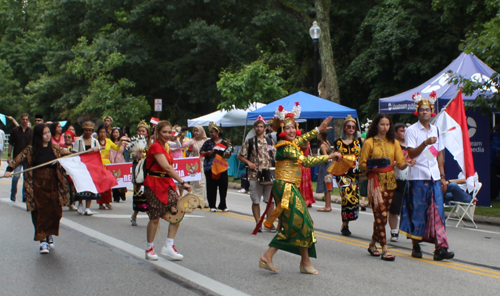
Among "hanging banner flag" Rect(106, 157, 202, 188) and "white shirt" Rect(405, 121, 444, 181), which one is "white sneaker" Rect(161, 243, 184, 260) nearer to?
"white shirt" Rect(405, 121, 444, 181)

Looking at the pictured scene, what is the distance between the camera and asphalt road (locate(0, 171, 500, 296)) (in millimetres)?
5832

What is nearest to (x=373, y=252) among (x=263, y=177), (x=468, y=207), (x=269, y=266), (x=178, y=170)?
(x=269, y=266)

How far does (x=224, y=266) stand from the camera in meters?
6.83

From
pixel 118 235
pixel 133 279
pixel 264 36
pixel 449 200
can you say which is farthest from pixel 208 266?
pixel 264 36

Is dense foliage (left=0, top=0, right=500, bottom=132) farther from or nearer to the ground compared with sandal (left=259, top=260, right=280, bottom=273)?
farther from the ground

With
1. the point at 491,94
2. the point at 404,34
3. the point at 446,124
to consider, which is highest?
the point at 404,34

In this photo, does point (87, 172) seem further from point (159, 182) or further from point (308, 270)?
point (308, 270)

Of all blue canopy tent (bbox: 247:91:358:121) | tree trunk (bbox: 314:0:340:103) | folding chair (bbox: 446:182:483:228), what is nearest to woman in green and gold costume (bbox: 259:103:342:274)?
folding chair (bbox: 446:182:483:228)

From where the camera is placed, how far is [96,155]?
8.91 metres

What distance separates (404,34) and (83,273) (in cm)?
2006

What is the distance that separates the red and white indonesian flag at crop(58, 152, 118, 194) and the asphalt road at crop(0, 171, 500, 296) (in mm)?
824

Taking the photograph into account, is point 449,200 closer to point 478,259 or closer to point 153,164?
point 478,259

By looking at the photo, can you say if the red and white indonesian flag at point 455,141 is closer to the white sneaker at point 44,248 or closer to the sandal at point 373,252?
the sandal at point 373,252

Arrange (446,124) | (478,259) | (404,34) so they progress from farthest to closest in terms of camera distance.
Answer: (404,34), (446,124), (478,259)
